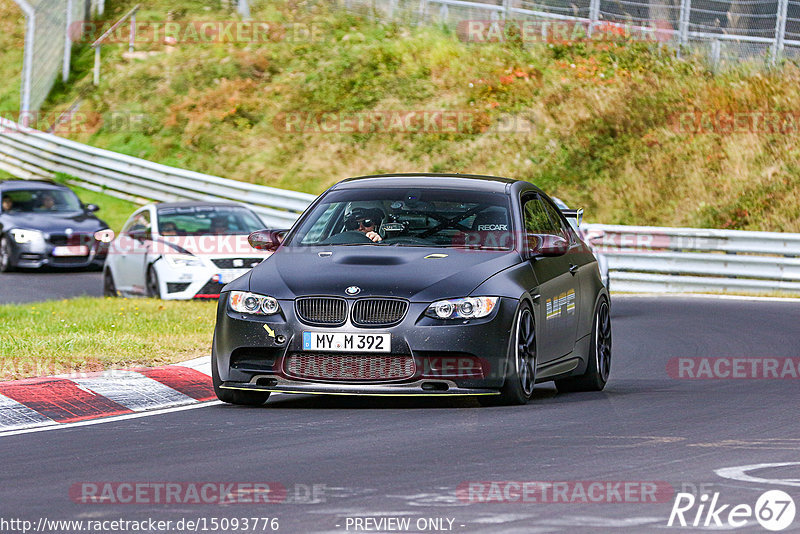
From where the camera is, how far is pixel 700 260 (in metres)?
24.5

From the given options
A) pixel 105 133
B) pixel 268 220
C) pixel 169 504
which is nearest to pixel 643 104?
pixel 268 220

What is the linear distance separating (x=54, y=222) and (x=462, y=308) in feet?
58.5

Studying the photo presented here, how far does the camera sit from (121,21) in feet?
145

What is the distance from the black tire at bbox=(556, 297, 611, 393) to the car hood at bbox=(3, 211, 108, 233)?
52.7 ft

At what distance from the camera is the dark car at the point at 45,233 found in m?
25.8

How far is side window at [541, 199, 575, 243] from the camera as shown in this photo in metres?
11.6

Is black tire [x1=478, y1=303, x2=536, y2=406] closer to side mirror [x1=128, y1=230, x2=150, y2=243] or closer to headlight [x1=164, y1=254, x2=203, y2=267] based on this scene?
headlight [x1=164, y1=254, x2=203, y2=267]

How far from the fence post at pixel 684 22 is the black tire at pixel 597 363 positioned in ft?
78.2

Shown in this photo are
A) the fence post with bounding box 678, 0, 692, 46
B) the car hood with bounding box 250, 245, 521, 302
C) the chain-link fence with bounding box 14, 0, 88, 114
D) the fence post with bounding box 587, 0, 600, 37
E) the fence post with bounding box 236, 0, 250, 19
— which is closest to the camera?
the car hood with bounding box 250, 245, 521, 302

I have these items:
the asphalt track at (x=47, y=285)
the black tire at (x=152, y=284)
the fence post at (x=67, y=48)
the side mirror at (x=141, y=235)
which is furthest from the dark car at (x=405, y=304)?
the fence post at (x=67, y=48)

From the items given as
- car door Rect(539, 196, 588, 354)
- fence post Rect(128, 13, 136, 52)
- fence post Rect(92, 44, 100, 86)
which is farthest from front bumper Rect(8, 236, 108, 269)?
fence post Rect(128, 13, 136, 52)

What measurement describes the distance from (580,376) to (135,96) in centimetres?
3152

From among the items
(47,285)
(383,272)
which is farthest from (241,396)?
(47,285)

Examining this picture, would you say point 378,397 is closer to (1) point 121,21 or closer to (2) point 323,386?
(2) point 323,386
